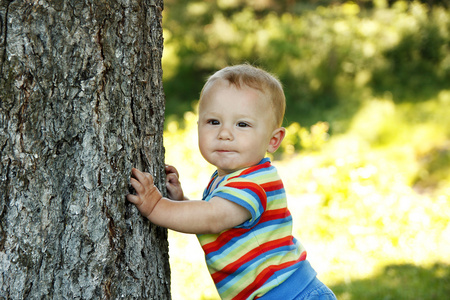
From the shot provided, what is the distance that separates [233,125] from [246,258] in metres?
0.42

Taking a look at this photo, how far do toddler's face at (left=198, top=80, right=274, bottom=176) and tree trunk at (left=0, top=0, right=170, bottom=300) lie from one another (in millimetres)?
236

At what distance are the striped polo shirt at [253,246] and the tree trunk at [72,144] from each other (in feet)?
0.82

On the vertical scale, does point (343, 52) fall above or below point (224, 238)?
above

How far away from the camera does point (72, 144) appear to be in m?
1.31

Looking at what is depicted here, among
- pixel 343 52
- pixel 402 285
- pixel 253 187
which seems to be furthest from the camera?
pixel 343 52

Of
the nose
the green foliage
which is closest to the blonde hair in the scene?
the nose

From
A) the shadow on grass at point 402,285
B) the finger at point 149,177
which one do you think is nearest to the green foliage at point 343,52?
the shadow on grass at point 402,285

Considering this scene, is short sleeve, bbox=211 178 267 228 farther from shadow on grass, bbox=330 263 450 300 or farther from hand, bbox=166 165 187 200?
shadow on grass, bbox=330 263 450 300

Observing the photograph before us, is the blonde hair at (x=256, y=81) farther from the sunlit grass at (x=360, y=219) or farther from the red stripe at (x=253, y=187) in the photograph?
the sunlit grass at (x=360, y=219)

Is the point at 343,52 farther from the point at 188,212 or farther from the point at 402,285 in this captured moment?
the point at 188,212

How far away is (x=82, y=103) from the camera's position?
131 cm

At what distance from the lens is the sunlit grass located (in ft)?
11.7

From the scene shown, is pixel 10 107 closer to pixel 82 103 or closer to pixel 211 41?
pixel 82 103

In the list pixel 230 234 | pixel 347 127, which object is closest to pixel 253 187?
pixel 230 234
